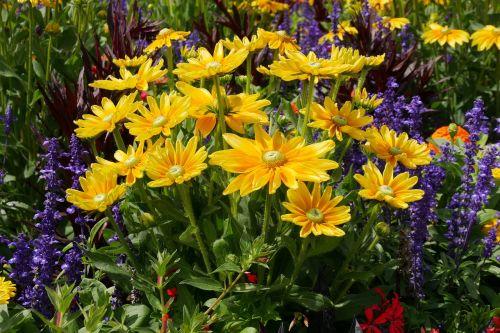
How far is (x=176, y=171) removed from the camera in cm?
140

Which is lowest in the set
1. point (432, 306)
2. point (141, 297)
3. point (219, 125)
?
point (432, 306)

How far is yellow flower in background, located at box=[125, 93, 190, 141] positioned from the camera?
1.48 metres

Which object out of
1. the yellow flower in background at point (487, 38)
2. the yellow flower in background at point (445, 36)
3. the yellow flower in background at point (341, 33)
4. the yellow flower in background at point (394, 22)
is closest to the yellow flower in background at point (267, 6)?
the yellow flower in background at point (341, 33)

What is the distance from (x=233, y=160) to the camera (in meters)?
1.36

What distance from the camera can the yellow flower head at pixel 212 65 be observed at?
150 centimetres

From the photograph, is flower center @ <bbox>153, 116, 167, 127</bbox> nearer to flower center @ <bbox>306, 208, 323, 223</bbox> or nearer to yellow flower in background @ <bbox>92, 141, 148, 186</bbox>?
yellow flower in background @ <bbox>92, 141, 148, 186</bbox>

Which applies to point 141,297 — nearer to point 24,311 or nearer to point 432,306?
point 24,311

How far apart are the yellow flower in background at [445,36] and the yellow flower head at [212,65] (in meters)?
2.31

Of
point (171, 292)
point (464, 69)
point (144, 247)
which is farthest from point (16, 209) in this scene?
point (464, 69)

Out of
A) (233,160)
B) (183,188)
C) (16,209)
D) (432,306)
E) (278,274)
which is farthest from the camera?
(16,209)

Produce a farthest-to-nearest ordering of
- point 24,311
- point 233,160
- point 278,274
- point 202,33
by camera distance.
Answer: point 202,33 → point 278,274 → point 24,311 → point 233,160

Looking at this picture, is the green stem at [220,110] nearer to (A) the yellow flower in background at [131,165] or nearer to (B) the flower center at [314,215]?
(A) the yellow flower in background at [131,165]

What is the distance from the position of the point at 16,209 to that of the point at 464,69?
288 cm

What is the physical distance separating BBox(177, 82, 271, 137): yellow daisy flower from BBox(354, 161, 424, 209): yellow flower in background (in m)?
0.29
